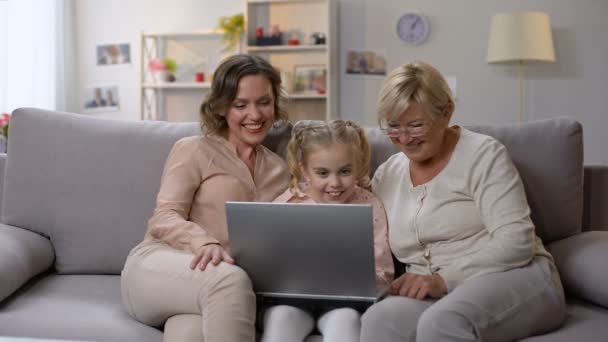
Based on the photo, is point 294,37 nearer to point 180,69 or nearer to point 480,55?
point 180,69

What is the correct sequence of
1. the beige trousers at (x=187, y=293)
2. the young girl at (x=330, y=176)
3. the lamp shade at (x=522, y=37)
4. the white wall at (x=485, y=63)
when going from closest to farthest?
the beige trousers at (x=187, y=293) < the young girl at (x=330, y=176) < the lamp shade at (x=522, y=37) < the white wall at (x=485, y=63)

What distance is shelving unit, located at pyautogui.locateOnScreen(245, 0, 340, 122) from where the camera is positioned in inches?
178

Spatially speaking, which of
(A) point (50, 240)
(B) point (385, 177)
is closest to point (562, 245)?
(B) point (385, 177)

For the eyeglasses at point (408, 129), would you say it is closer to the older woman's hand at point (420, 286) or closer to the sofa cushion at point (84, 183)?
the older woman's hand at point (420, 286)

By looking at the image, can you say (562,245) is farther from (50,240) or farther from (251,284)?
(50,240)

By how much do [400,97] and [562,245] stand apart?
618 millimetres

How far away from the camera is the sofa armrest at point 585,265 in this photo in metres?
1.59

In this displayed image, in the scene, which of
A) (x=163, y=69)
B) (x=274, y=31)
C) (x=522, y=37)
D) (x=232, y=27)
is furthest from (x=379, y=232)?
(x=163, y=69)

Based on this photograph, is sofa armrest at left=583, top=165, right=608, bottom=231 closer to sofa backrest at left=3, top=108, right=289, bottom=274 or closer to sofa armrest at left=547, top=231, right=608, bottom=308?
sofa armrest at left=547, top=231, right=608, bottom=308

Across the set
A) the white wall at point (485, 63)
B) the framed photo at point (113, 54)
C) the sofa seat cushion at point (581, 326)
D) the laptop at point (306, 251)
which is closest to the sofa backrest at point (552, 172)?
the sofa seat cushion at point (581, 326)

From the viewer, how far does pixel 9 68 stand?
410cm

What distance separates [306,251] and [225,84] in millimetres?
621

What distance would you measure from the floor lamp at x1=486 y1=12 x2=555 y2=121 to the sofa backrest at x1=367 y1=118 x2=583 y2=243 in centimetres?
227

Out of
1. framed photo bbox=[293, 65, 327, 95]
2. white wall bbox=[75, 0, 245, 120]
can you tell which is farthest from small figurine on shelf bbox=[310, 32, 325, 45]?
white wall bbox=[75, 0, 245, 120]
